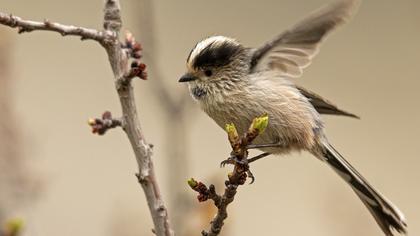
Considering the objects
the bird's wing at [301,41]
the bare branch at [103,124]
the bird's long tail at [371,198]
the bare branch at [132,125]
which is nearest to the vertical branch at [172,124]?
the bird's wing at [301,41]

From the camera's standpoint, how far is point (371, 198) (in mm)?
3641

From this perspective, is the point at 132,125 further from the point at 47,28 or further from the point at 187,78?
the point at 187,78

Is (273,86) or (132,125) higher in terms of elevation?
(273,86)

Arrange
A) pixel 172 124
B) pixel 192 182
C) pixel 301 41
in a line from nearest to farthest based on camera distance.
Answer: pixel 192 182 → pixel 172 124 → pixel 301 41

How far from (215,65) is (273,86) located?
0.26 metres

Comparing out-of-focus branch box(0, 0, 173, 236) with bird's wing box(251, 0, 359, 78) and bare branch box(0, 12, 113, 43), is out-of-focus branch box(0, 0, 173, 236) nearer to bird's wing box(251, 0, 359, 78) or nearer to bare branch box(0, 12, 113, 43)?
bare branch box(0, 12, 113, 43)

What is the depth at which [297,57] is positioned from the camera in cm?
333

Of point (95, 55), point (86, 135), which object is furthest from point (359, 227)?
point (95, 55)

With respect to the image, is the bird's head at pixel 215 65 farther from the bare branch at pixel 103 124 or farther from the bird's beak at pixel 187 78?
the bare branch at pixel 103 124

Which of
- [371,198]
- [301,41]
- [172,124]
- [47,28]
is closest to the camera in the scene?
[47,28]

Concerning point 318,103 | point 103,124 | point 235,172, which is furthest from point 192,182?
point 318,103

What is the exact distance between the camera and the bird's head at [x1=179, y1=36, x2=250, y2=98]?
3443 mm

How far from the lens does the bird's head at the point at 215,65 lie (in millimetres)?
3443

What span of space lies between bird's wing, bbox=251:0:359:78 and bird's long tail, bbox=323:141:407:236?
1.45 feet
